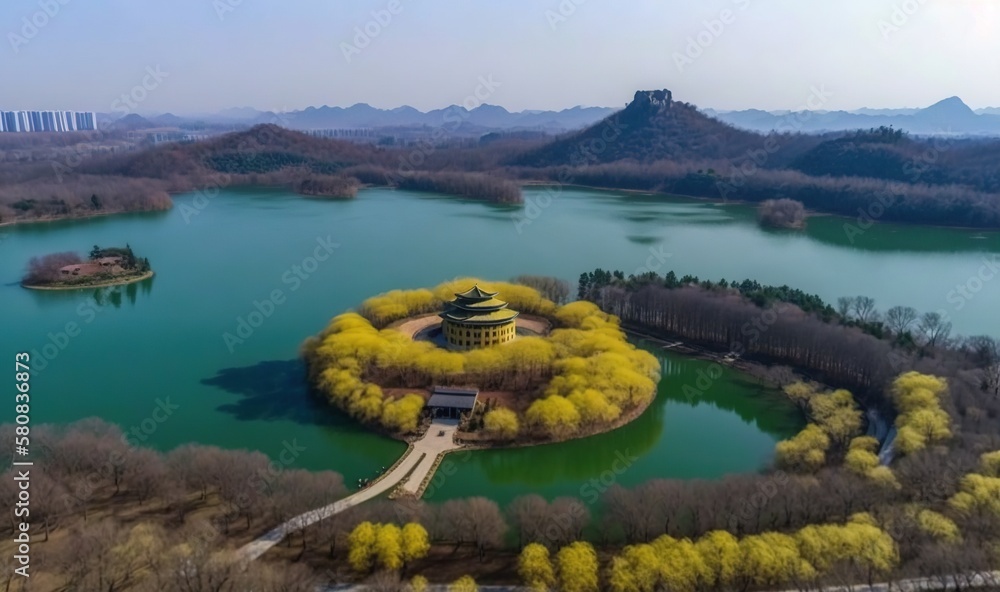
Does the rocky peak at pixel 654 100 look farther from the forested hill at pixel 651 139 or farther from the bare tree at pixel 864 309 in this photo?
the bare tree at pixel 864 309

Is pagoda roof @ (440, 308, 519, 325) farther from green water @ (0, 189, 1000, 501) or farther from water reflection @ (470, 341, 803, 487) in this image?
water reflection @ (470, 341, 803, 487)

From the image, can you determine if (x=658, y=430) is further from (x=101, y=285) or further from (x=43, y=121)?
(x=43, y=121)

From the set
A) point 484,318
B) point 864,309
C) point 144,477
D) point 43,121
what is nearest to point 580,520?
point 144,477

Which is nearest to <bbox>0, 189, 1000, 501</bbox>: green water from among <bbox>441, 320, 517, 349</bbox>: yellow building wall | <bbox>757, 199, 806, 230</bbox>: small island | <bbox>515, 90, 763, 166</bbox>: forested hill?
<bbox>757, 199, 806, 230</bbox>: small island

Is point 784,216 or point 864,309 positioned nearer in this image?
point 864,309

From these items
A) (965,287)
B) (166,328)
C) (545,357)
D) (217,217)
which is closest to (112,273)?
(166,328)

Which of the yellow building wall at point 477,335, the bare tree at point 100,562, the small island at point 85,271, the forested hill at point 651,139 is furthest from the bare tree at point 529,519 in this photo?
the forested hill at point 651,139
